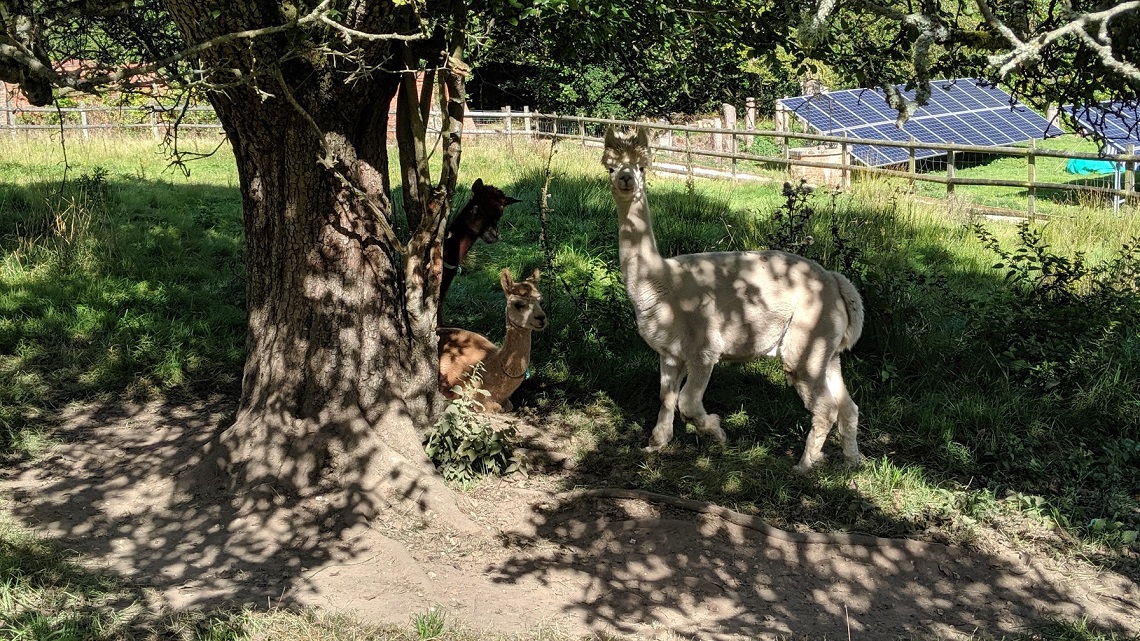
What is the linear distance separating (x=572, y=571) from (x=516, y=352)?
6.60 ft

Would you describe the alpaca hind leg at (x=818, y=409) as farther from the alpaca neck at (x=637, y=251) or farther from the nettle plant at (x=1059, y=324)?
the nettle plant at (x=1059, y=324)

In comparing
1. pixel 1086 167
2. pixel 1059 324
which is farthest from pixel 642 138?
pixel 1086 167

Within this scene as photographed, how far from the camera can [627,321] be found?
8.34 metres

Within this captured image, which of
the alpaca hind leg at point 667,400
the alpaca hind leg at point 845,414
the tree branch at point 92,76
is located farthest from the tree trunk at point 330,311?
the alpaca hind leg at point 845,414

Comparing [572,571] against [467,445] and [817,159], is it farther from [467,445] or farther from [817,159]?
[817,159]

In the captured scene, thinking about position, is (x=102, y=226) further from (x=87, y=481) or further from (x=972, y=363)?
(x=972, y=363)

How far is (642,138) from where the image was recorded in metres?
6.25

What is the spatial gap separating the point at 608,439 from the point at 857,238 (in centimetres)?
446

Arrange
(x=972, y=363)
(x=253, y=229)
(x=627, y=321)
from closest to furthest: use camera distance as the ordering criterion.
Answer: (x=253, y=229) → (x=972, y=363) → (x=627, y=321)

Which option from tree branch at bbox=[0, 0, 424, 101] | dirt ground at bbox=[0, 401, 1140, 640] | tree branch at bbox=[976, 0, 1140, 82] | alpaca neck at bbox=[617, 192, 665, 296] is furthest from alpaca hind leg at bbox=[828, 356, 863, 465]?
tree branch at bbox=[0, 0, 424, 101]

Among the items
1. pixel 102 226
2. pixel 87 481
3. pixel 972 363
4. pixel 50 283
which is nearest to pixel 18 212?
pixel 102 226

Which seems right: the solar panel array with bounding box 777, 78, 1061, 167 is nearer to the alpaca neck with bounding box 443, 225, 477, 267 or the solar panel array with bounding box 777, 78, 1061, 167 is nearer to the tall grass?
the tall grass

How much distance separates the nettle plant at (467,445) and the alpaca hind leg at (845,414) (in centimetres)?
211

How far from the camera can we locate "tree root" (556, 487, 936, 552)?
5672mm
